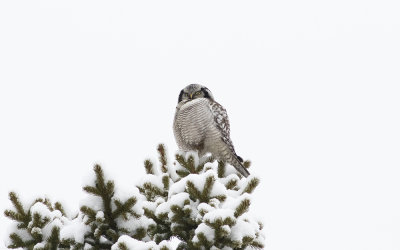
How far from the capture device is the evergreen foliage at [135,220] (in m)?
2.46

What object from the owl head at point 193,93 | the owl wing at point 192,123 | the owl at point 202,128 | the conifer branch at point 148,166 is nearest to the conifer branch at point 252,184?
the conifer branch at point 148,166

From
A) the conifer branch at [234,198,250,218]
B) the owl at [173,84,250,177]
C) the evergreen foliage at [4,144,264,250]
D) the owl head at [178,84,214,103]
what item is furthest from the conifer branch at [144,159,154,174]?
the owl head at [178,84,214,103]

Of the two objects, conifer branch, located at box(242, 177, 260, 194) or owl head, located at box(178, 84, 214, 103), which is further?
owl head, located at box(178, 84, 214, 103)

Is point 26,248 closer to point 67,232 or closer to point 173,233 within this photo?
point 67,232

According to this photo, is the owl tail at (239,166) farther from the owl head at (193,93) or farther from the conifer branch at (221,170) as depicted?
the owl head at (193,93)

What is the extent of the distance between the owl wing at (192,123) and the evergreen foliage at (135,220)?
13.1 ft

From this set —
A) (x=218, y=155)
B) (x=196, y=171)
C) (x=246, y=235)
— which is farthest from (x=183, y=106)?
(x=246, y=235)

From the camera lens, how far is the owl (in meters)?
6.95

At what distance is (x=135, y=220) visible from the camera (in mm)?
2674

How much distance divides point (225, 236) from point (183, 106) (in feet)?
15.5

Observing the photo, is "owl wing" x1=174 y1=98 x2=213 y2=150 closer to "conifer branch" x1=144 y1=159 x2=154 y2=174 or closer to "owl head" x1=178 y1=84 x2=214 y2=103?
"owl head" x1=178 y1=84 x2=214 y2=103

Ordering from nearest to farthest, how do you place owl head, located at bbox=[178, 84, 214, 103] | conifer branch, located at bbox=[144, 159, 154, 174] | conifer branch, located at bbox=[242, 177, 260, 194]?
conifer branch, located at bbox=[242, 177, 260, 194] < conifer branch, located at bbox=[144, 159, 154, 174] < owl head, located at bbox=[178, 84, 214, 103]

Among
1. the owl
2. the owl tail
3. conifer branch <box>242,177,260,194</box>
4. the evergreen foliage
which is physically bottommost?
the evergreen foliage

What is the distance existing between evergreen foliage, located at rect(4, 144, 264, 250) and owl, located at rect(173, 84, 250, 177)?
13.0 ft
